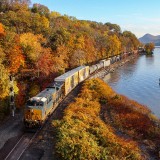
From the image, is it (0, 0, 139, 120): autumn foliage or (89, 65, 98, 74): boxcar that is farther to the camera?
(89, 65, 98, 74): boxcar

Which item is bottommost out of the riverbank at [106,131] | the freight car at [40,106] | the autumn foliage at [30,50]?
the riverbank at [106,131]

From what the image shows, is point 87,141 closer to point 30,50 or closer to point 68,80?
point 68,80

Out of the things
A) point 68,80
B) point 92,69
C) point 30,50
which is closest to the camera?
point 68,80

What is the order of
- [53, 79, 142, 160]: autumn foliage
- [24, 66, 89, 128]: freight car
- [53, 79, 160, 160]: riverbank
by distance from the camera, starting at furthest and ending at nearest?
[24, 66, 89, 128]: freight car → [53, 79, 160, 160]: riverbank → [53, 79, 142, 160]: autumn foliage

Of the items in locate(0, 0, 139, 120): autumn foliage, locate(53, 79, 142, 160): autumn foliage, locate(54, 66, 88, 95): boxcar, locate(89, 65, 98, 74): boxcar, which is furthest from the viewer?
locate(89, 65, 98, 74): boxcar

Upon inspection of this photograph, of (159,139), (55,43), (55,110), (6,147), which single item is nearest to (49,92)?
(55,110)

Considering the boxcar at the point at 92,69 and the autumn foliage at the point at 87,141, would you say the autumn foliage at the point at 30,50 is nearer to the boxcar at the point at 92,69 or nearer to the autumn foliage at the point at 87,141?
the boxcar at the point at 92,69

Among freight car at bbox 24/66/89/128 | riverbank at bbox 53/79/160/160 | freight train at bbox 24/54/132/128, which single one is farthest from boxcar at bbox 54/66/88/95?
riverbank at bbox 53/79/160/160

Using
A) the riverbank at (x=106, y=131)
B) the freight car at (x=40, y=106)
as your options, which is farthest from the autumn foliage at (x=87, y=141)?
the freight car at (x=40, y=106)

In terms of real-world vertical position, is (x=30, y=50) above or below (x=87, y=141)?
above

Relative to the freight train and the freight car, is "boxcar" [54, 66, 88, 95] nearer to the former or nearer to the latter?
the freight train

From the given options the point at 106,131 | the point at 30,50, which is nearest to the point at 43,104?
the point at 106,131
